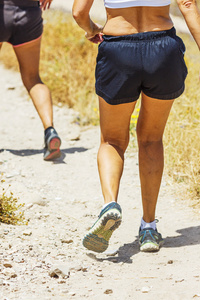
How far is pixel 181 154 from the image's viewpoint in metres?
4.12

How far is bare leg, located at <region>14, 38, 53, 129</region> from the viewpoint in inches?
182

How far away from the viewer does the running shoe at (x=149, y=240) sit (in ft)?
9.81

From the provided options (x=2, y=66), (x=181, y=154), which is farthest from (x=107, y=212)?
(x=2, y=66)

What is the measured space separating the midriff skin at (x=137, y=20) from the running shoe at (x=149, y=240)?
46.2 inches

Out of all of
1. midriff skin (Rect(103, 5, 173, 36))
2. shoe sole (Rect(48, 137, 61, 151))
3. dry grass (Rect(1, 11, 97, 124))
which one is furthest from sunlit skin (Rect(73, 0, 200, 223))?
dry grass (Rect(1, 11, 97, 124))

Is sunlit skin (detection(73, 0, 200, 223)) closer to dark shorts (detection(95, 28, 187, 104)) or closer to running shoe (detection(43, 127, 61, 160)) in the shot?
dark shorts (detection(95, 28, 187, 104))

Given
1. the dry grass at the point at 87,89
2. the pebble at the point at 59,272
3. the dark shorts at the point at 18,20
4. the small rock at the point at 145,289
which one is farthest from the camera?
the dark shorts at the point at 18,20

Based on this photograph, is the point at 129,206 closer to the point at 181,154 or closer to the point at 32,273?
the point at 181,154

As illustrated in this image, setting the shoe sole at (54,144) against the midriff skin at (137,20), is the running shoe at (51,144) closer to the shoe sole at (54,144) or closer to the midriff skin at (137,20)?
the shoe sole at (54,144)

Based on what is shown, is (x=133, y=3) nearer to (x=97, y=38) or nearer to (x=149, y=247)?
(x=97, y=38)

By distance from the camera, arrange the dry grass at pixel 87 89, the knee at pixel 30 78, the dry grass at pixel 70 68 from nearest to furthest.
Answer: the dry grass at pixel 87 89
the knee at pixel 30 78
the dry grass at pixel 70 68

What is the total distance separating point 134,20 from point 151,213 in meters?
1.14

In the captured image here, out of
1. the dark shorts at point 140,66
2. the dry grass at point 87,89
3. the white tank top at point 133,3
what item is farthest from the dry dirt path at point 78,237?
the white tank top at point 133,3

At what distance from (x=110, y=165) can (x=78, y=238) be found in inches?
24.0
